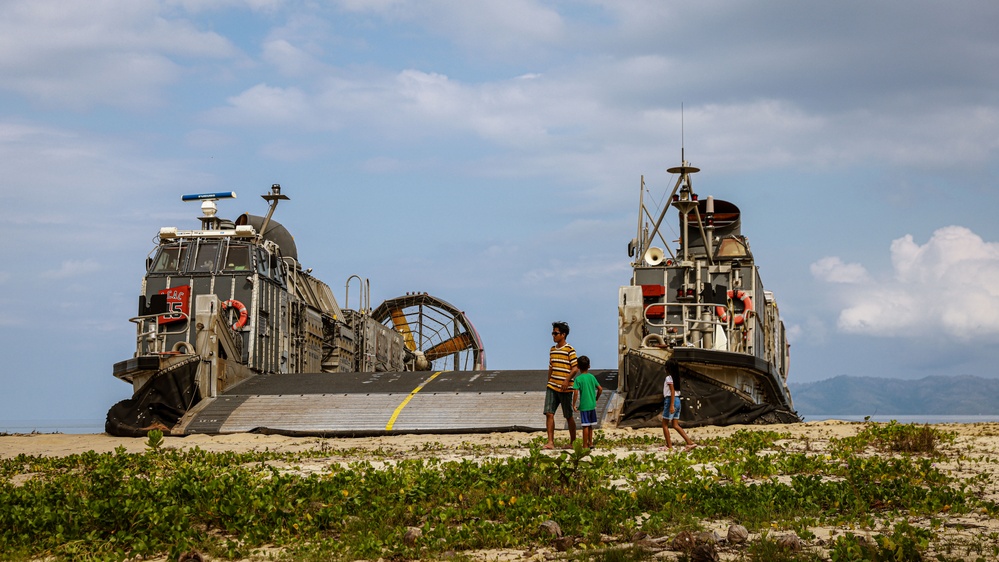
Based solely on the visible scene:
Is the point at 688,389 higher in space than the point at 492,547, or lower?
higher

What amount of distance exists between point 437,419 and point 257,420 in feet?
9.59

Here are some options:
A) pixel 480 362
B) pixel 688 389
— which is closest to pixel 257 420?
pixel 688 389

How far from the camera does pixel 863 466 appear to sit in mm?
11227

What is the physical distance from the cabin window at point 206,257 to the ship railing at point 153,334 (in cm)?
136

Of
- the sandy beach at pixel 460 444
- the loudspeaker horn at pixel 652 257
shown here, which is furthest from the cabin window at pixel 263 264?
the loudspeaker horn at pixel 652 257

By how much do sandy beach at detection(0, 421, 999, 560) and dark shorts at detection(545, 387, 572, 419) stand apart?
0.44 m

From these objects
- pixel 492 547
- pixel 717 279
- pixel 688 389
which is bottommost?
pixel 492 547

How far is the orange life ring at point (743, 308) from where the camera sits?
22400 millimetres

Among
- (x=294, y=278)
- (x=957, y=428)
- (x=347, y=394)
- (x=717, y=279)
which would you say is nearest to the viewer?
(x=957, y=428)

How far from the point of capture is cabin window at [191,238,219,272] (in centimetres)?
2459

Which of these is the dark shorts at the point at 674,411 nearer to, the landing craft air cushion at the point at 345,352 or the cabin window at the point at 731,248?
the landing craft air cushion at the point at 345,352

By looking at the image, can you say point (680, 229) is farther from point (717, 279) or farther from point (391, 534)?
point (391, 534)

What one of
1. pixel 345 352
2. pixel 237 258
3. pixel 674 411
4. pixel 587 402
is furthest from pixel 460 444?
pixel 345 352

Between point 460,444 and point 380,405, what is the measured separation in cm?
484
